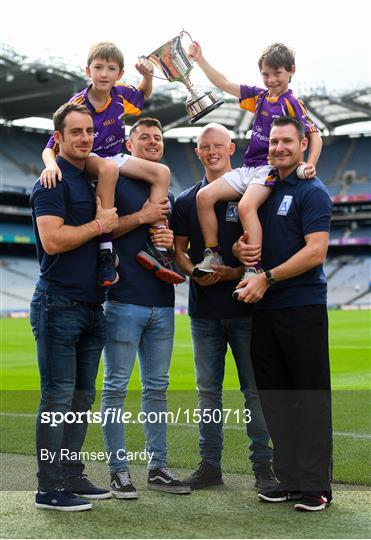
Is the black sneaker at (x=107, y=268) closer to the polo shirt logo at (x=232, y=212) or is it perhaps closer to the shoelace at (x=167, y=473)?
the polo shirt logo at (x=232, y=212)

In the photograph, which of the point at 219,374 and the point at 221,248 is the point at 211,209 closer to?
the point at 221,248

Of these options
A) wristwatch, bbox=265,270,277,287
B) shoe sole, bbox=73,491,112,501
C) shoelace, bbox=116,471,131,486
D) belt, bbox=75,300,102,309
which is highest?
wristwatch, bbox=265,270,277,287

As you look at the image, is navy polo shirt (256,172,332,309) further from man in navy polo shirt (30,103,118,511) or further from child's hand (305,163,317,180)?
man in navy polo shirt (30,103,118,511)

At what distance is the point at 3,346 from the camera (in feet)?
57.5

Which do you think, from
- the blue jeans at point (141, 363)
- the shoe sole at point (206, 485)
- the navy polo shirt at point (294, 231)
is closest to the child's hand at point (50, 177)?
the blue jeans at point (141, 363)

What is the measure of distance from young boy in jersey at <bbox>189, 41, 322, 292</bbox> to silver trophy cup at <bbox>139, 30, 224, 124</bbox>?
201 millimetres

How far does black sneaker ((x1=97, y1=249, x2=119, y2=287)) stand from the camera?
4.10m

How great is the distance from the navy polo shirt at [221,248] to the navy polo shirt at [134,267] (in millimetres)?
253

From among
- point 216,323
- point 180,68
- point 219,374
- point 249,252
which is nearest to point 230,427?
point 219,374

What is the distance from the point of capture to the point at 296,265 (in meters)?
4.05

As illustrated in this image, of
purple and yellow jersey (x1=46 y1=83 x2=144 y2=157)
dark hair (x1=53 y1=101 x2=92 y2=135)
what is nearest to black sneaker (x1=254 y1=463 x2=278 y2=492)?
purple and yellow jersey (x1=46 y1=83 x2=144 y2=157)

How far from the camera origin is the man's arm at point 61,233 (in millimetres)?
3904

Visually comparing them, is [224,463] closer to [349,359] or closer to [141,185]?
[141,185]

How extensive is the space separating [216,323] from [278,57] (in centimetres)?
186
